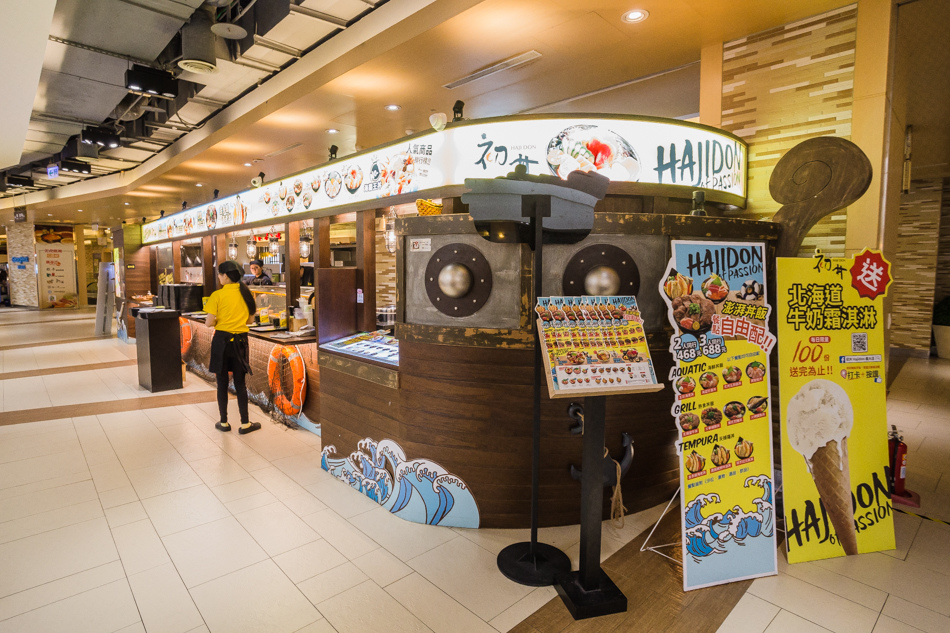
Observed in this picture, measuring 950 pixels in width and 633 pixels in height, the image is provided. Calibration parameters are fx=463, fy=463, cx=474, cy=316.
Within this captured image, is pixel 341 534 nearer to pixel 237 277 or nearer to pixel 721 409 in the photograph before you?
pixel 721 409

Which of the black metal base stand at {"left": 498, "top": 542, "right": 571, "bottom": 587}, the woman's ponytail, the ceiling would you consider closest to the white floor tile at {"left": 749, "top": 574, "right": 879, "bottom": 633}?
the black metal base stand at {"left": 498, "top": 542, "right": 571, "bottom": 587}

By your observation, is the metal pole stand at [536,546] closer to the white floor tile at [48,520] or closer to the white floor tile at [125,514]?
the white floor tile at [125,514]

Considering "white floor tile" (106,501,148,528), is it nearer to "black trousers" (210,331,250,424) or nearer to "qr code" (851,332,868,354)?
"black trousers" (210,331,250,424)

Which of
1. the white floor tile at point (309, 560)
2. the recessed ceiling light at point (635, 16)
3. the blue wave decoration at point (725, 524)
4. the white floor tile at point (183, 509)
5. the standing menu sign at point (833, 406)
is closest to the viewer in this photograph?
the blue wave decoration at point (725, 524)

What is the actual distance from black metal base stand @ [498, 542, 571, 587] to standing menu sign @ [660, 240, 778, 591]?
0.70 meters

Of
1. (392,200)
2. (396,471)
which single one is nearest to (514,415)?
(396,471)

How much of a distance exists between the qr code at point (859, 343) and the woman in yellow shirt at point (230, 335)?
545 cm

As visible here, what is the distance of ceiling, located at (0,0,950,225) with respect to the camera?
12.5 ft

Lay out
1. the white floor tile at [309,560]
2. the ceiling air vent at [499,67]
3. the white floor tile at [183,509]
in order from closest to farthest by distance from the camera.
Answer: the white floor tile at [309,560] → the white floor tile at [183,509] → the ceiling air vent at [499,67]

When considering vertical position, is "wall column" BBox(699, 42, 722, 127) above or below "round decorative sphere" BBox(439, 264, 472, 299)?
above

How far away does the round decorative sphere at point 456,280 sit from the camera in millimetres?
3066

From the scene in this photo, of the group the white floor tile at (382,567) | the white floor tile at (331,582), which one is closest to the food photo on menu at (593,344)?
the white floor tile at (382,567)

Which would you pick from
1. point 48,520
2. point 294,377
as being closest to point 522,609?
point 48,520

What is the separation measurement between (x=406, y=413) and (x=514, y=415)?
2.59ft
